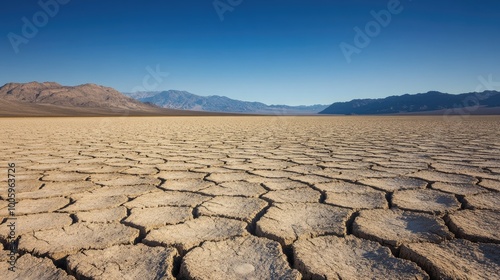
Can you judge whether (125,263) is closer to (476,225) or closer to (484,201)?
(476,225)

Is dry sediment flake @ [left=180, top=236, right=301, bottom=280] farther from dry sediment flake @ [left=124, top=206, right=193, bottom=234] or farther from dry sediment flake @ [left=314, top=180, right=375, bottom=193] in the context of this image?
dry sediment flake @ [left=314, top=180, right=375, bottom=193]

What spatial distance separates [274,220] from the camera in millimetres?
1208

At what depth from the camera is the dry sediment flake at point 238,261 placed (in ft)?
2.71

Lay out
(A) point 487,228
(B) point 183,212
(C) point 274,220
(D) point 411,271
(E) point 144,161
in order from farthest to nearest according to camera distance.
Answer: (E) point 144,161 → (B) point 183,212 → (C) point 274,220 → (A) point 487,228 → (D) point 411,271

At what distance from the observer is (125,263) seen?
0.89 m

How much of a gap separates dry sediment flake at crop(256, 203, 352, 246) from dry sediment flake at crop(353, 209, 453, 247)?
7 centimetres

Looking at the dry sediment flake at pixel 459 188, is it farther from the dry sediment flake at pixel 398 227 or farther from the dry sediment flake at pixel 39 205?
the dry sediment flake at pixel 39 205

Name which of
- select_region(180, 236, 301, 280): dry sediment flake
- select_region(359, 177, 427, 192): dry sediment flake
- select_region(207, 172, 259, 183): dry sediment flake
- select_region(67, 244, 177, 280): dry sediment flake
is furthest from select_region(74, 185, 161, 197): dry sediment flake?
select_region(359, 177, 427, 192): dry sediment flake

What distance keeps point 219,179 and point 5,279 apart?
1.25 metres

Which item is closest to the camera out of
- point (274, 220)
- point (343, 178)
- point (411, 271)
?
point (411, 271)

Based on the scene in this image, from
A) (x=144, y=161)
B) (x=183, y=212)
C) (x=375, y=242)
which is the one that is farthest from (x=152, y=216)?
(x=144, y=161)

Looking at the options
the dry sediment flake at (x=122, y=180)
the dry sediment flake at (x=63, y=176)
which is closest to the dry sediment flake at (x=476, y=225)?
the dry sediment flake at (x=122, y=180)

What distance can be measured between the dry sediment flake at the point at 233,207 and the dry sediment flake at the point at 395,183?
27.6 inches

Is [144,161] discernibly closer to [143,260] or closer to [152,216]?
[152,216]
